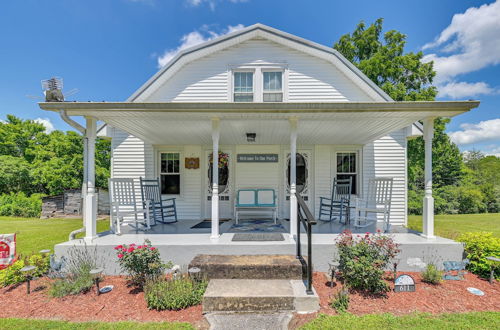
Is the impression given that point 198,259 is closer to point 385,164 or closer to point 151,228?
point 151,228

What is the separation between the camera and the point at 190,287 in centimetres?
308

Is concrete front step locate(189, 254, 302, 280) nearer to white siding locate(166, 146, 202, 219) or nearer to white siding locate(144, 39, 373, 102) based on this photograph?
white siding locate(166, 146, 202, 219)

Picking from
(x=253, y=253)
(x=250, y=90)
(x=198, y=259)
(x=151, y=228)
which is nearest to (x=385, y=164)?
(x=250, y=90)

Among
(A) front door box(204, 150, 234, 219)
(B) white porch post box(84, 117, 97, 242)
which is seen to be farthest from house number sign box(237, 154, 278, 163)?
(B) white porch post box(84, 117, 97, 242)

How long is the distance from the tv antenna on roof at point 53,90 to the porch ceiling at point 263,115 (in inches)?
22.5

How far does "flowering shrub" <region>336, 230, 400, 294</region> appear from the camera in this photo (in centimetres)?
320

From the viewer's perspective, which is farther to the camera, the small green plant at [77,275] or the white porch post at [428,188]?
the white porch post at [428,188]

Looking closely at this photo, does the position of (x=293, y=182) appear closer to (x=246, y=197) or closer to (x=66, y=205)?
(x=246, y=197)

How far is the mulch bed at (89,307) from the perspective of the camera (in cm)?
280

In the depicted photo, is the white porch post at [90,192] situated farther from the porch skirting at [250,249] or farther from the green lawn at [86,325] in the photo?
the green lawn at [86,325]

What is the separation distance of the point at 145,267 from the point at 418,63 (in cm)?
1708

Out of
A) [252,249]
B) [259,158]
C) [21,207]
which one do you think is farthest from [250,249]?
[21,207]

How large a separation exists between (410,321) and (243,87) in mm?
6485

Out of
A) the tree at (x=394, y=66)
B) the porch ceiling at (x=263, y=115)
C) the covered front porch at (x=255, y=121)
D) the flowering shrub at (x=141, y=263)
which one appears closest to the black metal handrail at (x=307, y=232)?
the covered front porch at (x=255, y=121)
